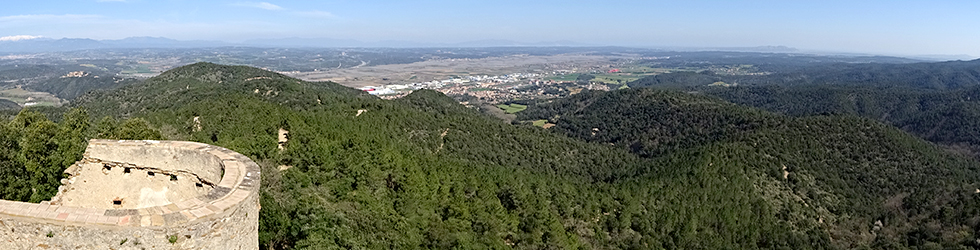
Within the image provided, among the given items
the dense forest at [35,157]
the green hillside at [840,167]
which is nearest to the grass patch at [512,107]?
the green hillside at [840,167]

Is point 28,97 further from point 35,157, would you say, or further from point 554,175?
point 35,157

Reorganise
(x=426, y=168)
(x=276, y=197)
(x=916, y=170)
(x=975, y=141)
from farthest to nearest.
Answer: (x=975, y=141) < (x=916, y=170) < (x=426, y=168) < (x=276, y=197)

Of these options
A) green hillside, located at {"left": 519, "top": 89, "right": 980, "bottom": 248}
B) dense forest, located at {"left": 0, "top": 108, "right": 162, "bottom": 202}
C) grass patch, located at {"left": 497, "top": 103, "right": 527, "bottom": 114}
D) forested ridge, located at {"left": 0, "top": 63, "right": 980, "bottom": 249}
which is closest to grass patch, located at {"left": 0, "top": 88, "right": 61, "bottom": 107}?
forested ridge, located at {"left": 0, "top": 63, "right": 980, "bottom": 249}

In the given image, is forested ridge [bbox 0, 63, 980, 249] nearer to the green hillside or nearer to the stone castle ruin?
the green hillside

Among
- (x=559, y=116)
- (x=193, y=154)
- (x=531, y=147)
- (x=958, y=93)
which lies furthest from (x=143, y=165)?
(x=958, y=93)

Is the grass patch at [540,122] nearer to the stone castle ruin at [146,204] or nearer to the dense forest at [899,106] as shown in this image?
the dense forest at [899,106]

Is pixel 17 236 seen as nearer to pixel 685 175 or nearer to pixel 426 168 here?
pixel 426 168
